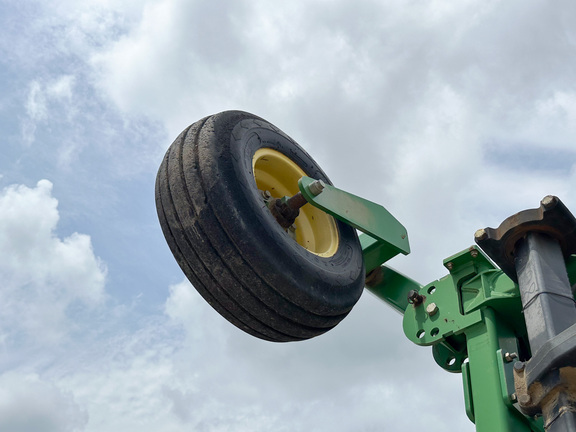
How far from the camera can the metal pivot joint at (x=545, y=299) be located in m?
2.15

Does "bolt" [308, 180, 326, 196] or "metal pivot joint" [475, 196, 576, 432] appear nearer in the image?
"metal pivot joint" [475, 196, 576, 432]

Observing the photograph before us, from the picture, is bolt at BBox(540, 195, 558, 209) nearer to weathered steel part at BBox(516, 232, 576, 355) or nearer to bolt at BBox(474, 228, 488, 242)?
weathered steel part at BBox(516, 232, 576, 355)

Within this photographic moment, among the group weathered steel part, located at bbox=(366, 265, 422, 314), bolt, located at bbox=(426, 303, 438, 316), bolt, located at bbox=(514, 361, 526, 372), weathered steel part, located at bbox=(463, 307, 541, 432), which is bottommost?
bolt, located at bbox=(514, 361, 526, 372)

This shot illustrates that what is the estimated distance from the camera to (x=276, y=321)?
339 cm

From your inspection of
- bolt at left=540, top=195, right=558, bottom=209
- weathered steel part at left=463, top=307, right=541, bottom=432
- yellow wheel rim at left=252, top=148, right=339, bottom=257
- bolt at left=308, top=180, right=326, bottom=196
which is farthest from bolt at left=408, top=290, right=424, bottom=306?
bolt at left=540, top=195, right=558, bottom=209

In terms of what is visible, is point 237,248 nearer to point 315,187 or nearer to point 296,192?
point 315,187

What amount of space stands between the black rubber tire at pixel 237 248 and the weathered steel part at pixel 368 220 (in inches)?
12.7

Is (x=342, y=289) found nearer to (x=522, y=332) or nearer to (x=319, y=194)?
(x=319, y=194)

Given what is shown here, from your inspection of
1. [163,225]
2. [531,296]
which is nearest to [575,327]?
[531,296]

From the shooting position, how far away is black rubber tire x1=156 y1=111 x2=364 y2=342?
10.5 ft

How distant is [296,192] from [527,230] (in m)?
1.56

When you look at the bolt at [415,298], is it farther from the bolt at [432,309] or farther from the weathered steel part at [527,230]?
the weathered steel part at [527,230]

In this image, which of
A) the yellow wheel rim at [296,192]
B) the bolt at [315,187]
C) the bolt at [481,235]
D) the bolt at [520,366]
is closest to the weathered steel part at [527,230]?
the bolt at [481,235]

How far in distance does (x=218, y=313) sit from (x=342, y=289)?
0.65 metres
